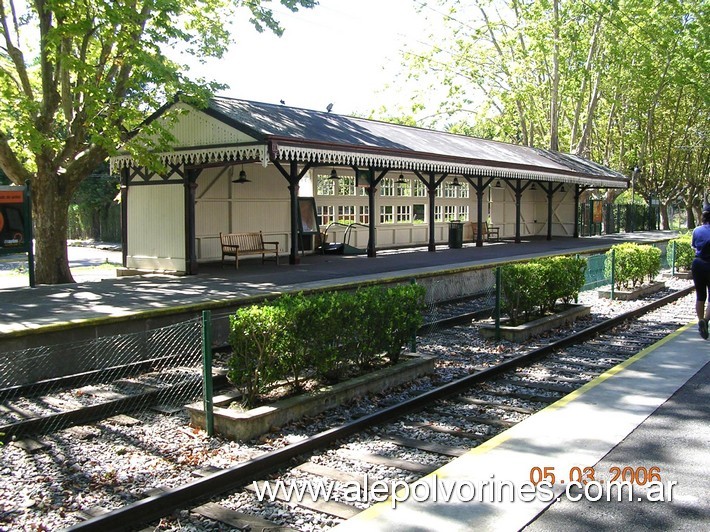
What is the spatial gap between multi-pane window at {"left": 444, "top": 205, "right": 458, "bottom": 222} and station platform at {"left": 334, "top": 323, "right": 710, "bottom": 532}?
828 inches

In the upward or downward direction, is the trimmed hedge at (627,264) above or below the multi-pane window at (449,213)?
below

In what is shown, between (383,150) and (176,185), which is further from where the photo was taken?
(383,150)

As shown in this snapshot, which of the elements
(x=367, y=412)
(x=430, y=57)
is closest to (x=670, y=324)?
(x=367, y=412)

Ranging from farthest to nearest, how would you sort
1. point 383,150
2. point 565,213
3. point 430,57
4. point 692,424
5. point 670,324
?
point 430,57 < point 565,213 < point 383,150 < point 670,324 < point 692,424

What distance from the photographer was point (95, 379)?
8.69 meters

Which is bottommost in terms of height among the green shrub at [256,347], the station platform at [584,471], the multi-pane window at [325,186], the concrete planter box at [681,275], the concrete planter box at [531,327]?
the station platform at [584,471]

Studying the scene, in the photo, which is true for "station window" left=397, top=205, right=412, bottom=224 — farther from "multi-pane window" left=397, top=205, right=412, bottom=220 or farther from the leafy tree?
the leafy tree

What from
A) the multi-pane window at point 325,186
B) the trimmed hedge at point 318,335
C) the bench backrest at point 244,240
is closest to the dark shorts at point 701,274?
the trimmed hedge at point 318,335

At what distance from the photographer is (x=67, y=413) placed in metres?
7.01

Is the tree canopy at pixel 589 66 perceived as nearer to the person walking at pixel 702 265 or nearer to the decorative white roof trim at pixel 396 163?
the decorative white roof trim at pixel 396 163

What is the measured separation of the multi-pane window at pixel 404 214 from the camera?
2595cm

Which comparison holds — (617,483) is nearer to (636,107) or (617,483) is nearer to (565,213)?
(565,213)

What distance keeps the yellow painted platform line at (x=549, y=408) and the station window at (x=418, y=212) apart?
16205 mm

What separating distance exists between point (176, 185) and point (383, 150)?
5403mm
